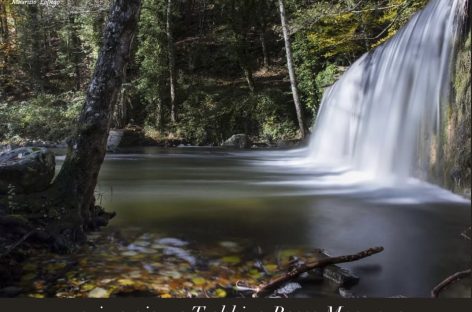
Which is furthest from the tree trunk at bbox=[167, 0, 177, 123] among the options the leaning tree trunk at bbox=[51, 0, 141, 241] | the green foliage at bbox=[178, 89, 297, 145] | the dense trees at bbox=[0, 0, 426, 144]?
the leaning tree trunk at bbox=[51, 0, 141, 241]

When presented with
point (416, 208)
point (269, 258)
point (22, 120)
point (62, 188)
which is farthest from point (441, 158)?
point (22, 120)

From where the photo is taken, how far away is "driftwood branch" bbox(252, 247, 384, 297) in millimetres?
2805

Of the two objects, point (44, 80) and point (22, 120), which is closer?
point (22, 120)

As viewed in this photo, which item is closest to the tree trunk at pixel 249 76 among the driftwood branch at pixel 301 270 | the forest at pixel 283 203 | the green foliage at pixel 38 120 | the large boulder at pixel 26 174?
the forest at pixel 283 203

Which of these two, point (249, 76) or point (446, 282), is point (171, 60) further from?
point (446, 282)

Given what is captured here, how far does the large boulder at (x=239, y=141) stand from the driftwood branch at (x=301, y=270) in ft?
53.5

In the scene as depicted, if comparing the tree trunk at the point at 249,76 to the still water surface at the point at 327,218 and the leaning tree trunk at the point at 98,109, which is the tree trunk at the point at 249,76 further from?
the leaning tree trunk at the point at 98,109

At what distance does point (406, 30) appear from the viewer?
31.3 ft

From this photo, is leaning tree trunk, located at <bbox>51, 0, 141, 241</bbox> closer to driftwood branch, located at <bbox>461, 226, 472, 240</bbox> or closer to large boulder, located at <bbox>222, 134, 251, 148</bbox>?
driftwood branch, located at <bbox>461, 226, 472, 240</bbox>

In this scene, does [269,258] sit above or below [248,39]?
below

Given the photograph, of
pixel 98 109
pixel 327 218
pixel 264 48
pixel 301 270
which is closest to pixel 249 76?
pixel 264 48

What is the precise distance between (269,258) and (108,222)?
1964mm

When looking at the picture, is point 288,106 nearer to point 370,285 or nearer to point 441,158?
point 441,158

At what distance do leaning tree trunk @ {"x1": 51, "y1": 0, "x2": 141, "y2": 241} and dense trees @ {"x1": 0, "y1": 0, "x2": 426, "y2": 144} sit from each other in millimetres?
14925
